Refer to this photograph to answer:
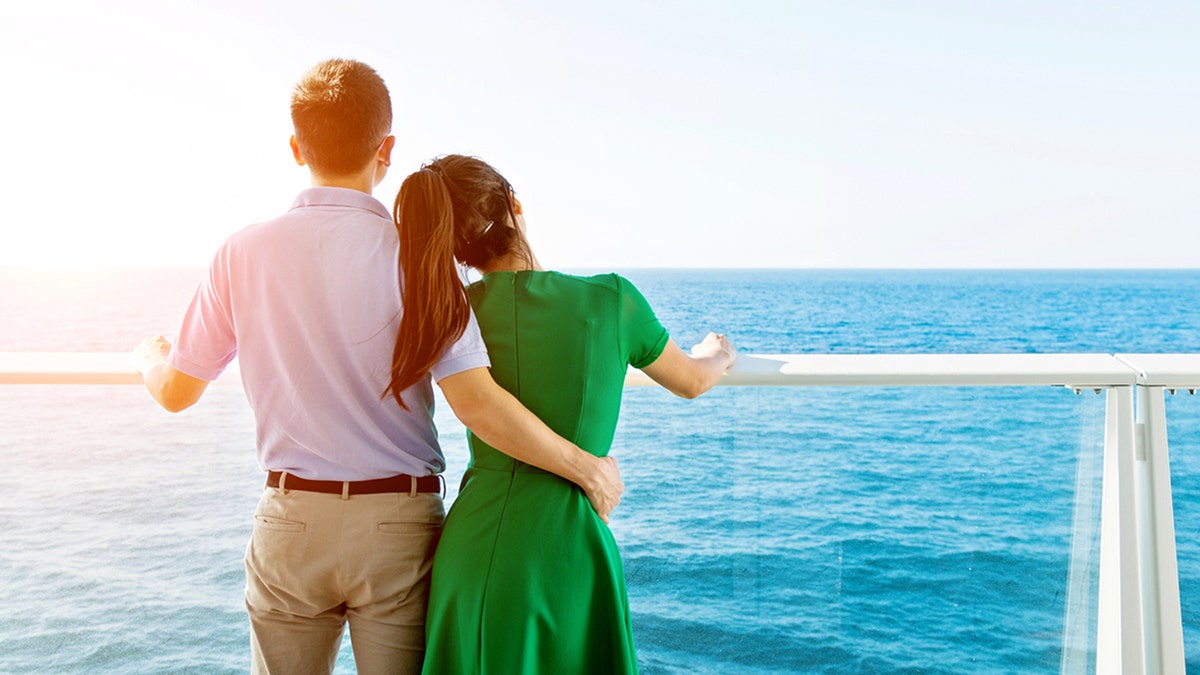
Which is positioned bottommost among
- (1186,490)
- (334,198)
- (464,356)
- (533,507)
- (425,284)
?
(1186,490)

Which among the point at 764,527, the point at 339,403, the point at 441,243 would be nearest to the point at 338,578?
the point at 339,403

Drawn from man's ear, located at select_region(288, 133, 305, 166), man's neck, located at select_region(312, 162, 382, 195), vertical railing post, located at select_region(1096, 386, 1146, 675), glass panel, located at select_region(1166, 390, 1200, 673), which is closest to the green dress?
man's neck, located at select_region(312, 162, 382, 195)

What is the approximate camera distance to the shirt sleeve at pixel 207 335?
1524 millimetres

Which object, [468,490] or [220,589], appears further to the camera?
[220,589]

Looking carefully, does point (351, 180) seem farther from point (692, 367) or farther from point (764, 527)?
point (764, 527)

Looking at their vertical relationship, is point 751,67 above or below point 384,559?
above

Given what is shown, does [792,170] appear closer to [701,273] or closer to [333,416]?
[701,273]

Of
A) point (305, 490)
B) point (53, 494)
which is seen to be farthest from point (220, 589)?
point (305, 490)

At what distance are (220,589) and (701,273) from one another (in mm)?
75090

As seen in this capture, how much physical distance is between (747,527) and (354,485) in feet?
2.74

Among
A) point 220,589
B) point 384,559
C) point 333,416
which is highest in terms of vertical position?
point 333,416

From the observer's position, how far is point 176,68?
192ft

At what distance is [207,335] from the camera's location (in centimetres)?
156

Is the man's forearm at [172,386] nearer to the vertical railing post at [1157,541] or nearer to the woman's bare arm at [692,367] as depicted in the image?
the woman's bare arm at [692,367]
